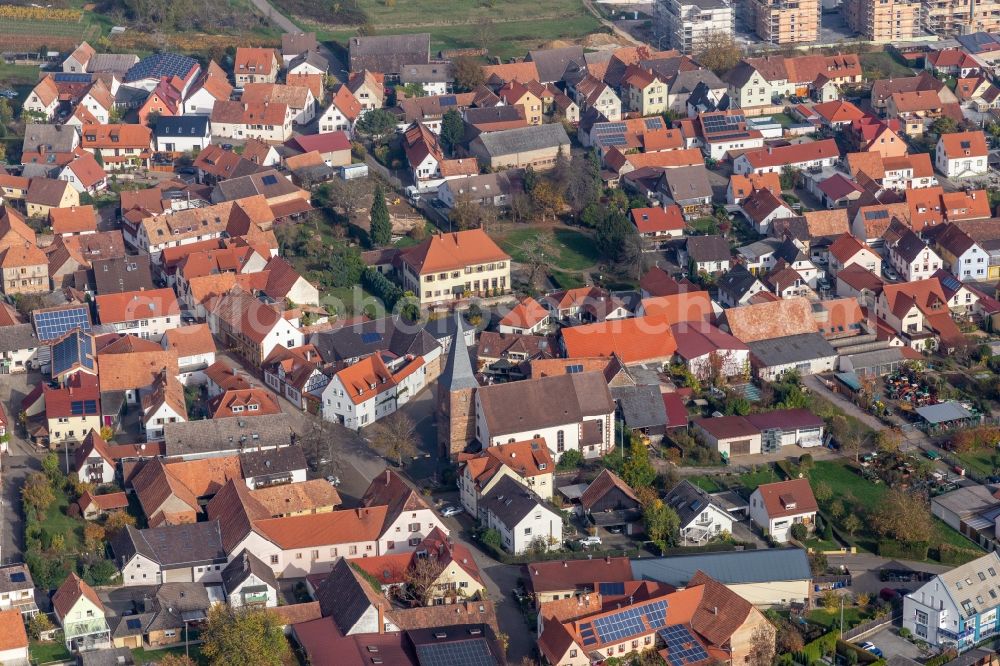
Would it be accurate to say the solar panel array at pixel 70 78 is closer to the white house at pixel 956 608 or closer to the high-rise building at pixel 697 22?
the high-rise building at pixel 697 22

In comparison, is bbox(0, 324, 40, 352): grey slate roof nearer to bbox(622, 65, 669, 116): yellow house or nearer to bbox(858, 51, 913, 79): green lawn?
bbox(622, 65, 669, 116): yellow house

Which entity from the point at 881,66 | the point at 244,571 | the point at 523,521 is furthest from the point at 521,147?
the point at 244,571

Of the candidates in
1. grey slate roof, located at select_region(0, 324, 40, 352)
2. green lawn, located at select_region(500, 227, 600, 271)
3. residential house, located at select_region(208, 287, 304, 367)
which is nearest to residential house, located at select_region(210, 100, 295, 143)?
green lawn, located at select_region(500, 227, 600, 271)

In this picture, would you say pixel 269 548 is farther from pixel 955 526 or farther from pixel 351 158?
pixel 351 158

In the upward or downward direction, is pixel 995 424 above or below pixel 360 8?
below

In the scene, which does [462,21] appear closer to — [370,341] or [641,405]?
[370,341]

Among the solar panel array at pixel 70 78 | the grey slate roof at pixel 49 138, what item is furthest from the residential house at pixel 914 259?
the solar panel array at pixel 70 78

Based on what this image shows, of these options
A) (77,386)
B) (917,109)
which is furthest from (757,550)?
(917,109)
